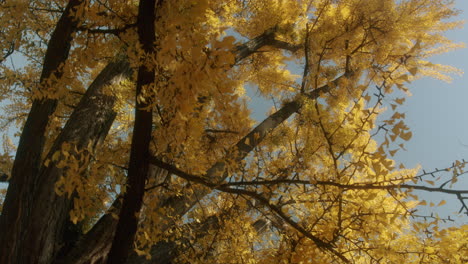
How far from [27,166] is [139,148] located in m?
0.88

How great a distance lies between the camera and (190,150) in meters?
2.15

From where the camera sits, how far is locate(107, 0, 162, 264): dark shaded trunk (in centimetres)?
157

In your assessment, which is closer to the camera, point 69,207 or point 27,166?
point 27,166

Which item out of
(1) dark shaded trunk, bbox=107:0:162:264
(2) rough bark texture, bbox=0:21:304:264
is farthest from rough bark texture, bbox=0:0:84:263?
(1) dark shaded trunk, bbox=107:0:162:264

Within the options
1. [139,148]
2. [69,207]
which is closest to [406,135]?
[139,148]

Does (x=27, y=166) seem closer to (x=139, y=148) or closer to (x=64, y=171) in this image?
(x=64, y=171)

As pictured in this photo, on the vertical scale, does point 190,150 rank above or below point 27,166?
above

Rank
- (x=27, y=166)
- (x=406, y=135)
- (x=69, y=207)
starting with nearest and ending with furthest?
(x=406, y=135) → (x=27, y=166) → (x=69, y=207)

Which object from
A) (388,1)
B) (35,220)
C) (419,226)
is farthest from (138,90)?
(388,1)

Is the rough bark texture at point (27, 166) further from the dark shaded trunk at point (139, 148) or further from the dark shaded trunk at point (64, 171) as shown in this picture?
the dark shaded trunk at point (139, 148)

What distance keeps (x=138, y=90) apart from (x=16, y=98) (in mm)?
4605

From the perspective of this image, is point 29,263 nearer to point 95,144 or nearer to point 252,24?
point 95,144

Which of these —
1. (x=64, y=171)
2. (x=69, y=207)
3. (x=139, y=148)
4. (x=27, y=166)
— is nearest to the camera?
(x=139, y=148)

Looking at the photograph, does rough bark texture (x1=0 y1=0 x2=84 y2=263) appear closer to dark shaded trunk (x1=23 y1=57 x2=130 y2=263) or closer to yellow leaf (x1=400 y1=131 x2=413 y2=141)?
dark shaded trunk (x1=23 y1=57 x2=130 y2=263)
